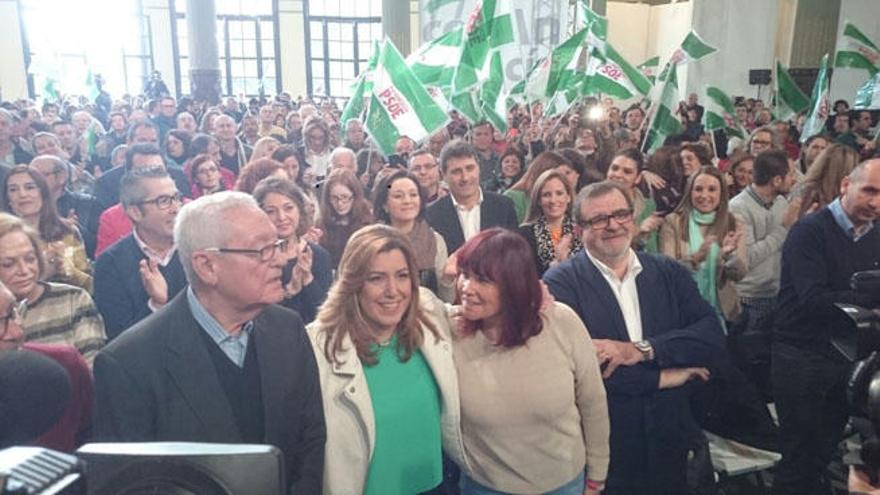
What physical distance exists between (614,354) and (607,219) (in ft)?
1.73

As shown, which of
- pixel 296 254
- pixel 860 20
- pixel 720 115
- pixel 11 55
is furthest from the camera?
pixel 11 55

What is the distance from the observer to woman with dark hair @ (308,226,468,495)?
2256 millimetres

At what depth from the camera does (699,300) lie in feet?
9.53

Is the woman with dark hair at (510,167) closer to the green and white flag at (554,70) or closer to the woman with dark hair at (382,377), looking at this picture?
the green and white flag at (554,70)

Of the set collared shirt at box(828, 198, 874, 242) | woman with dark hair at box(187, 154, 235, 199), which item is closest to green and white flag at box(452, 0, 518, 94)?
woman with dark hair at box(187, 154, 235, 199)

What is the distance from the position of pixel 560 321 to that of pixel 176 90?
24.8 m

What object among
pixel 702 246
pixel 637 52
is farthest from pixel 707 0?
pixel 702 246

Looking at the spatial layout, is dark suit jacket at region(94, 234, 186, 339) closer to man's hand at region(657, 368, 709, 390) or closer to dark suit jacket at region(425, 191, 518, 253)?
dark suit jacket at region(425, 191, 518, 253)

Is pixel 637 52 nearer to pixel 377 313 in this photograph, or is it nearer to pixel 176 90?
pixel 176 90

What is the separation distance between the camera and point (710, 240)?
4270 mm

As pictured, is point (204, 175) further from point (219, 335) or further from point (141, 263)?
point (219, 335)

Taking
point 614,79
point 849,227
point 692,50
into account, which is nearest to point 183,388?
point 849,227

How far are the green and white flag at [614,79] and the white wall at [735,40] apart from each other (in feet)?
33.6

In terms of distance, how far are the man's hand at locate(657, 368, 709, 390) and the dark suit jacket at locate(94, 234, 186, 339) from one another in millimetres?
2063
